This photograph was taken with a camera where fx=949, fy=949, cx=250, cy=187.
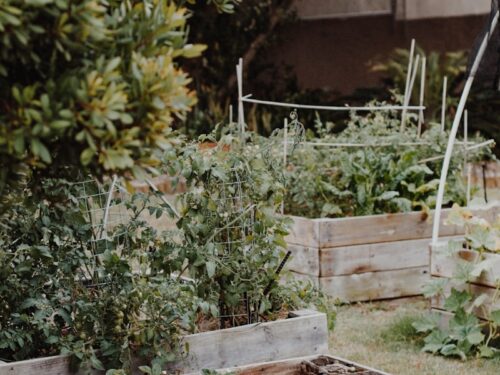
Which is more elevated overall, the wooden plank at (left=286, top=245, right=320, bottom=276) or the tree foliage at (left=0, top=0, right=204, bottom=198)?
the tree foliage at (left=0, top=0, right=204, bottom=198)

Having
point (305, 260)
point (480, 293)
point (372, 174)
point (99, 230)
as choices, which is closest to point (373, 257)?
point (305, 260)

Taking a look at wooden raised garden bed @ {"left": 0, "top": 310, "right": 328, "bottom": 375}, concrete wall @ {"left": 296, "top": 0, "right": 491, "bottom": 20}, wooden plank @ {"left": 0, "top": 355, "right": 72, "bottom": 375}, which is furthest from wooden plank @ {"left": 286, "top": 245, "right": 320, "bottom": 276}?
concrete wall @ {"left": 296, "top": 0, "right": 491, "bottom": 20}

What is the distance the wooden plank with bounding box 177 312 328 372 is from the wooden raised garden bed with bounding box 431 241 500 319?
4.52ft

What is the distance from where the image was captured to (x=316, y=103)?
14.2 metres

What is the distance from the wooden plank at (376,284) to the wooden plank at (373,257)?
4cm

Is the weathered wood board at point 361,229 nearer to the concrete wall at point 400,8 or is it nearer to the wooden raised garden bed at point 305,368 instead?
the wooden raised garden bed at point 305,368

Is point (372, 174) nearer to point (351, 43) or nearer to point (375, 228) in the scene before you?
point (375, 228)

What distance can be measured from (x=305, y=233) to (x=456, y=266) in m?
1.49

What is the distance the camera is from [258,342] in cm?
453

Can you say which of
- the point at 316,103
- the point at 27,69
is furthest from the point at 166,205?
the point at 316,103

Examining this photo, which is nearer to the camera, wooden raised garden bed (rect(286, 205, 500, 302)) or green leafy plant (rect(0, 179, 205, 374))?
green leafy plant (rect(0, 179, 205, 374))

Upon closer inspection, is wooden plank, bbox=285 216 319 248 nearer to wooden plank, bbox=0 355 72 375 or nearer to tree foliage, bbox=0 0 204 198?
wooden plank, bbox=0 355 72 375

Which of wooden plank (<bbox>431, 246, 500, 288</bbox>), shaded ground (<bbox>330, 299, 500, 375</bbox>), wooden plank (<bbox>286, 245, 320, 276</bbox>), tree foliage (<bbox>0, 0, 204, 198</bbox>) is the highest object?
tree foliage (<bbox>0, 0, 204, 198</bbox>)

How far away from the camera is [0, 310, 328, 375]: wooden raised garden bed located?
14.3 ft
